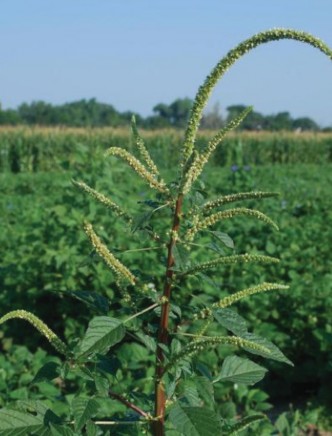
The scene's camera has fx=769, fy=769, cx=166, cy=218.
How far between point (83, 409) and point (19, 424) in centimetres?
14

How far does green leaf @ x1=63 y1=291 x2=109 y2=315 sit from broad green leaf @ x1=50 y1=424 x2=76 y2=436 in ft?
0.93

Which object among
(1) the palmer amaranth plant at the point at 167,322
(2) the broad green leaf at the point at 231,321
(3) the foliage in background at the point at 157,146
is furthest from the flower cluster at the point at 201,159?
(3) the foliage in background at the point at 157,146

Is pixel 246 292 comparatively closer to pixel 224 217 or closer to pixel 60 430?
pixel 224 217

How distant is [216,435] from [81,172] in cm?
495

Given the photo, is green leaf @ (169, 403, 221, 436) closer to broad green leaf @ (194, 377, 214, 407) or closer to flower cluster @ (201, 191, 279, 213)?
broad green leaf @ (194, 377, 214, 407)

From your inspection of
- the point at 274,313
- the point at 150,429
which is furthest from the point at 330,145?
the point at 150,429

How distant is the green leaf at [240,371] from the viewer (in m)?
1.78

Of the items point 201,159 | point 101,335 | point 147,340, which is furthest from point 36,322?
point 201,159

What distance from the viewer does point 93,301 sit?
5.64 feet

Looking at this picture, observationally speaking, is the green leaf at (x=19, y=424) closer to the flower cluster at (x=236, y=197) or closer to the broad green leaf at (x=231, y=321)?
the broad green leaf at (x=231, y=321)

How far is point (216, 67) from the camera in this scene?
1.35 meters

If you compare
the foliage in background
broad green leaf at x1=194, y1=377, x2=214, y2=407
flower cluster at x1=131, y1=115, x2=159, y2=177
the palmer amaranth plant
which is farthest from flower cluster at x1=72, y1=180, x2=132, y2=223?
the foliage in background

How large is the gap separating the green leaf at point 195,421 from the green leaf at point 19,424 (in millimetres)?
281

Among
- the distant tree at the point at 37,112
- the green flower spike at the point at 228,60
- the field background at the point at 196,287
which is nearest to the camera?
the green flower spike at the point at 228,60
